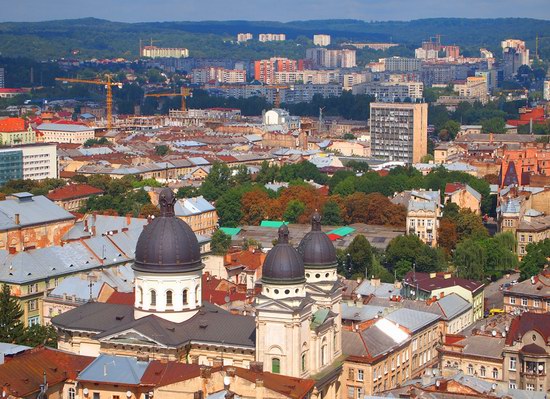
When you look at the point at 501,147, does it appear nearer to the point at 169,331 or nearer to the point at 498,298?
the point at 498,298

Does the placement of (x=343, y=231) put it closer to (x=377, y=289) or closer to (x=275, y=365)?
(x=377, y=289)

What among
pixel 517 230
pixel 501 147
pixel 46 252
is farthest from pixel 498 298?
pixel 501 147

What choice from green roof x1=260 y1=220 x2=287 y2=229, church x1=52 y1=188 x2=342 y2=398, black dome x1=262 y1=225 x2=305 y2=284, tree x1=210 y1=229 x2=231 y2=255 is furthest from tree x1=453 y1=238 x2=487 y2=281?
black dome x1=262 y1=225 x2=305 y2=284

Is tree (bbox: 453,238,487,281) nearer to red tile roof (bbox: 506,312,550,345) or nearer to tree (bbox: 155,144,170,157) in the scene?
red tile roof (bbox: 506,312,550,345)

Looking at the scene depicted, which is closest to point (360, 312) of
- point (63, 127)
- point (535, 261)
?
point (535, 261)

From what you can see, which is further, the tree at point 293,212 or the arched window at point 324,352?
the tree at point 293,212

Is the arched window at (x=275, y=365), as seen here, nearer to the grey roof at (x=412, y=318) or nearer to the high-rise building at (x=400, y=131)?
the grey roof at (x=412, y=318)

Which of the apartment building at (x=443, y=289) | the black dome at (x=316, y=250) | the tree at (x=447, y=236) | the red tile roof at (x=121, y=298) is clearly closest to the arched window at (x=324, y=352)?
the black dome at (x=316, y=250)
